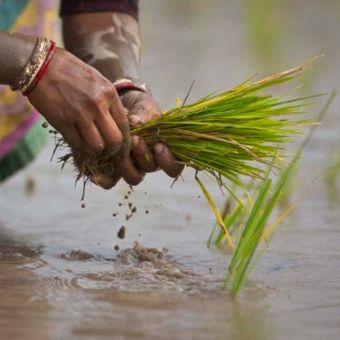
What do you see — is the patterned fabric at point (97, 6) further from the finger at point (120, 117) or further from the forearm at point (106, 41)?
the finger at point (120, 117)

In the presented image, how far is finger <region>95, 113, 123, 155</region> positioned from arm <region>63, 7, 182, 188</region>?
111mm

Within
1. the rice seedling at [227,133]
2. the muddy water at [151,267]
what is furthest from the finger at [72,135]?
the muddy water at [151,267]

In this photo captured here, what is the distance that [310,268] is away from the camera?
3.04 m

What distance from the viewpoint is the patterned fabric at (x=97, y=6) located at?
337 centimetres

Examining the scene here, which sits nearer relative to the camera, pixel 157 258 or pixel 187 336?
pixel 187 336

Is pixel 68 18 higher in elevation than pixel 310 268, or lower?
higher

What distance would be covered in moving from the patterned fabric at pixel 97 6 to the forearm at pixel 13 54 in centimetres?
62

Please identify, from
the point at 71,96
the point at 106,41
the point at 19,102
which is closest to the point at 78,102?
the point at 71,96

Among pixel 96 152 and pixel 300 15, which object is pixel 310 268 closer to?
pixel 96 152

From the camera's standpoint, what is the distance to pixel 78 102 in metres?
2.70

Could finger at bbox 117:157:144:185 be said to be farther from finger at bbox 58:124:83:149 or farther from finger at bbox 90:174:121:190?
finger at bbox 58:124:83:149

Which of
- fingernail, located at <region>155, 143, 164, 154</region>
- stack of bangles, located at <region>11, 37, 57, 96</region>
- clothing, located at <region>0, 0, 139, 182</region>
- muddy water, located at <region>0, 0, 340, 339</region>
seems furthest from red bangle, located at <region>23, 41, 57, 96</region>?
clothing, located at <region>0, 0, 139, 182</region>

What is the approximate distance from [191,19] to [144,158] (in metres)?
5.76

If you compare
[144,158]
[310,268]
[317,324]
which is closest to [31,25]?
[144,158]
